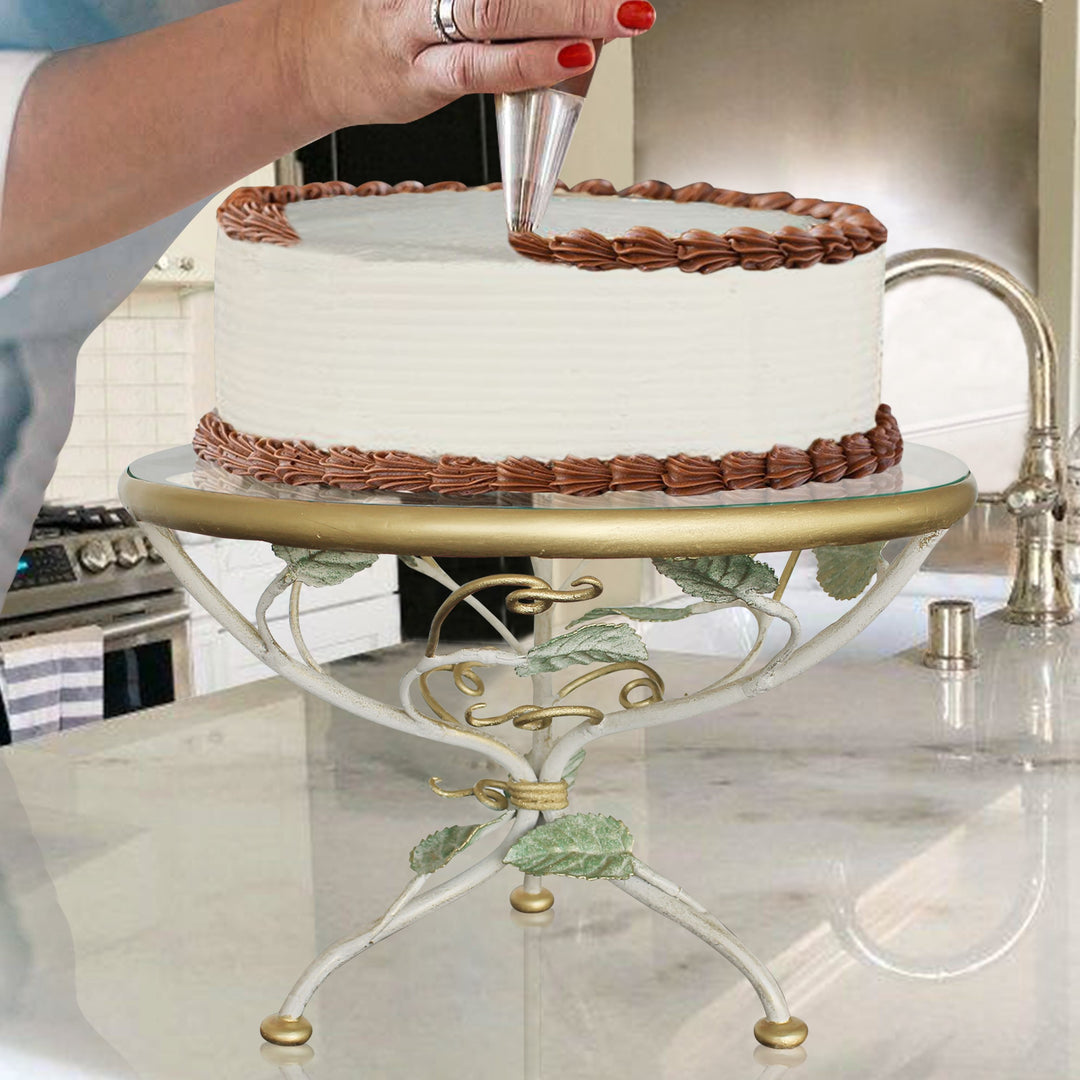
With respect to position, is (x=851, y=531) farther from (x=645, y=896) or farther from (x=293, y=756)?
(x=293, y=756)

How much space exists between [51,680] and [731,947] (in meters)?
2.29

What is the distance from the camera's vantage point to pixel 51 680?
2744 mm

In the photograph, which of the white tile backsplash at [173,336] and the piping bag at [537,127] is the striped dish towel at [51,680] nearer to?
the white tile backsplash at [173,336]

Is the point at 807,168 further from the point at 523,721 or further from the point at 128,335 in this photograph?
the point at 523,721

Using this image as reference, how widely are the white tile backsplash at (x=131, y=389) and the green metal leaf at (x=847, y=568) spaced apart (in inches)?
125

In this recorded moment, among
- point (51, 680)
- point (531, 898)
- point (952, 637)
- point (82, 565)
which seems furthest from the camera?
point (82, 565)

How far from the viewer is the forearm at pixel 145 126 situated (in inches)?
27.0

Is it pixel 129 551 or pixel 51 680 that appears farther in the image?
pixel 129 551

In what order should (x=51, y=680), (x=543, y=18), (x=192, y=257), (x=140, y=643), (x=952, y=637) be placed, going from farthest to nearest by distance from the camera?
(x=192, y=257) → (x=140, y=643) → (x=51, y=680) → (x=952, y=637) → (x=543, y=18)

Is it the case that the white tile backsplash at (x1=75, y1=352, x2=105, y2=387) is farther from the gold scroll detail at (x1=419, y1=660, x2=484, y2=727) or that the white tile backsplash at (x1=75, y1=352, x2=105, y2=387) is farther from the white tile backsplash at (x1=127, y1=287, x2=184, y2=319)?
the gold scroll detail at (x1=419, y1=660, x2=484, y2=727)

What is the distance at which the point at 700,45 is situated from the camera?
360 cm

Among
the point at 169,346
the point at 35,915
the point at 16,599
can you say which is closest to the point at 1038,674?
the point at 35,915

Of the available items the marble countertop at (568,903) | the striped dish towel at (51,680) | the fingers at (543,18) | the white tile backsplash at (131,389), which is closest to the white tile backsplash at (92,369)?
the white tile backsplash at (131,389)

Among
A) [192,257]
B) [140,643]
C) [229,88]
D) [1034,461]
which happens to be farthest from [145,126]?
[192,257]
